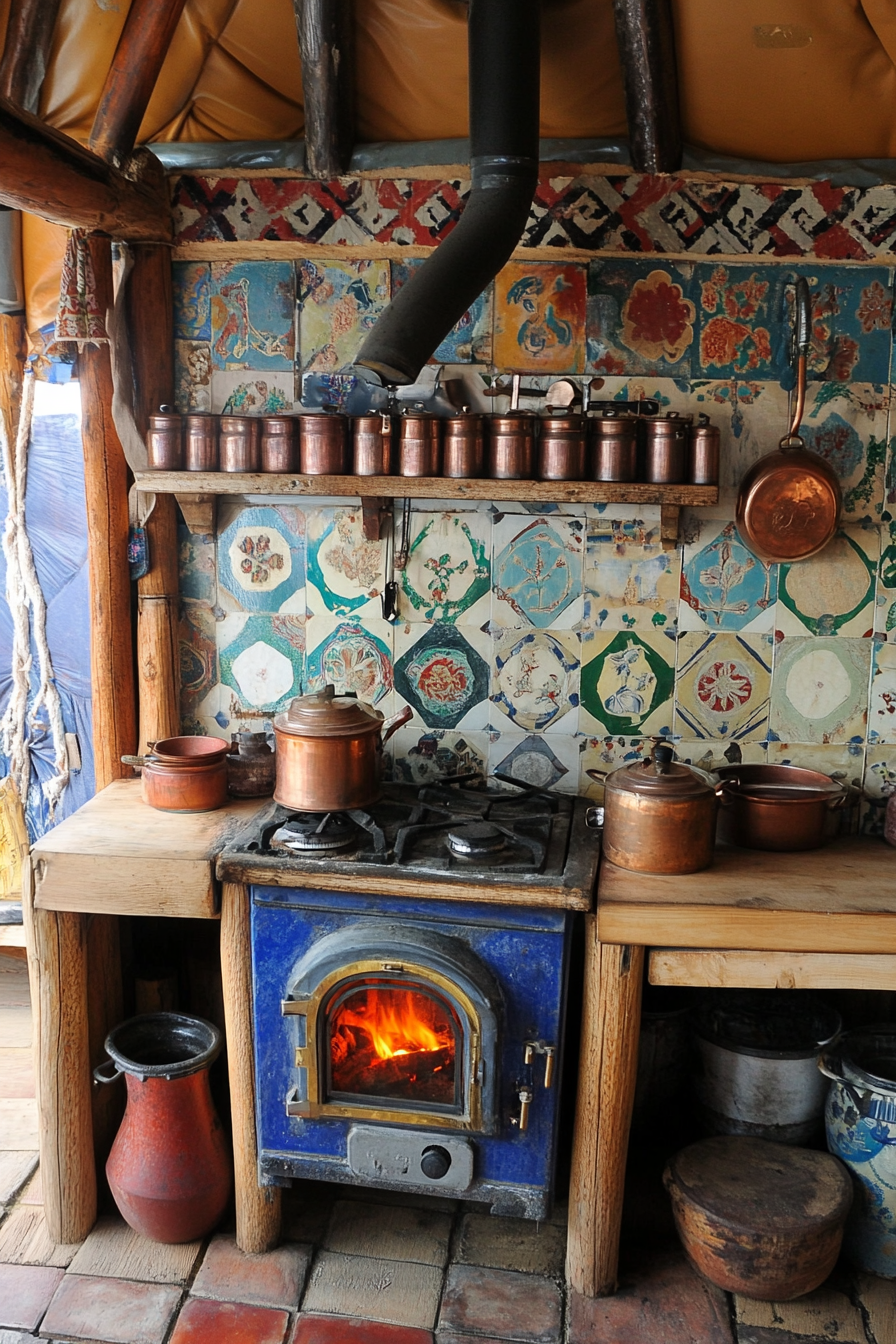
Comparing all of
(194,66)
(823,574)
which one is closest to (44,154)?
(194,66)

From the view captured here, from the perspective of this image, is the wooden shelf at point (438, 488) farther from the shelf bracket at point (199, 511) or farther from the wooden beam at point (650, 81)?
the wooden beam at point (650, 81)

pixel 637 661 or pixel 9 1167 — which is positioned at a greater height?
pixel 637 661

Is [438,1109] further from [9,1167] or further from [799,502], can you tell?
[799,502]

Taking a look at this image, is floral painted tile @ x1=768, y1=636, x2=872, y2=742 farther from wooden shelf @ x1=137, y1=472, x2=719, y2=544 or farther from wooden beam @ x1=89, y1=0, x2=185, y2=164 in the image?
wooden beam @ x1=89, y1=0, x2=185, y2=164

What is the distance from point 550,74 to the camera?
2.82m

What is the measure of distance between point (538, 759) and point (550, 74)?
1.84 m

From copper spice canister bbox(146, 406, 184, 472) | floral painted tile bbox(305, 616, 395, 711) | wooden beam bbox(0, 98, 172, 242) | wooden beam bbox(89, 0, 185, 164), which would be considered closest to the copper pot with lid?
floral painted tile bbox(305, 616, 395, 711)

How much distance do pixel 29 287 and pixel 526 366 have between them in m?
1.44

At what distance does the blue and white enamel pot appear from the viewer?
2.56m

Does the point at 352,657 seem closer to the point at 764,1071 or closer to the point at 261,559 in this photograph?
the point at 261,559

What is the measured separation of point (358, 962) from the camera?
2.45 metres

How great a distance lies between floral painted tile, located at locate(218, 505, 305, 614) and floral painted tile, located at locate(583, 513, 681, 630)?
33.4 inches

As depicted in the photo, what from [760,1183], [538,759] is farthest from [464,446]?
[760,1183]

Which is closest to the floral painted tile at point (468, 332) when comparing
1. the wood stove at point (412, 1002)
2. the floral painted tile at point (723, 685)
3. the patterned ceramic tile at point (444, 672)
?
the patterned ceramic tile at point (444, 672)
